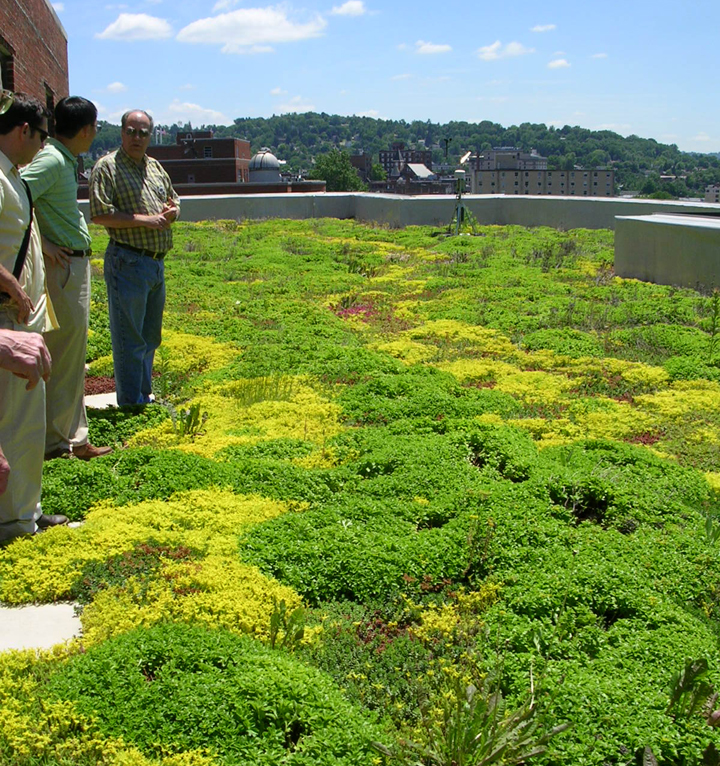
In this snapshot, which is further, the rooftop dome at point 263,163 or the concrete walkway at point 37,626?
the rooftop dome at point 263,163

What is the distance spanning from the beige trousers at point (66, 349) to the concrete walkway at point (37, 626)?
6.24 ft

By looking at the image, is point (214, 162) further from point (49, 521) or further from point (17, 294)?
point (17, 294)

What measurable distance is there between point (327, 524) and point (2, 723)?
212 cm

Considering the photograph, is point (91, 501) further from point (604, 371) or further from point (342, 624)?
point (604, 371)

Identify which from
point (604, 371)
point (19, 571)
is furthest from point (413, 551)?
point (604, 371)

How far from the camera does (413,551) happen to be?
4492 mm

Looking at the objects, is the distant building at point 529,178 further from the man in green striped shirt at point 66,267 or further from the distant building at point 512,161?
the man in green striped shirt at point 66,267

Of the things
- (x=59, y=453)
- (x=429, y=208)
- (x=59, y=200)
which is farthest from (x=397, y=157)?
(x=59, y=453)

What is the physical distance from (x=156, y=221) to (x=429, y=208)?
16732mm

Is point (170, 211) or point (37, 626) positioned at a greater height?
point (170, 211)

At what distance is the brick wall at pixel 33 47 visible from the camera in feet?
46.0

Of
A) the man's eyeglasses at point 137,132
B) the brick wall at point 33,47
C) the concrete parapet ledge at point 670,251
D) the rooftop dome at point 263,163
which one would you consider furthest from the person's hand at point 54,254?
the rooftop dome at point 263,163

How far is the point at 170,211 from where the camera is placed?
21.7 feet

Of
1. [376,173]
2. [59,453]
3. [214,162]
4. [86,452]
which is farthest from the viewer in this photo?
[376,173]
